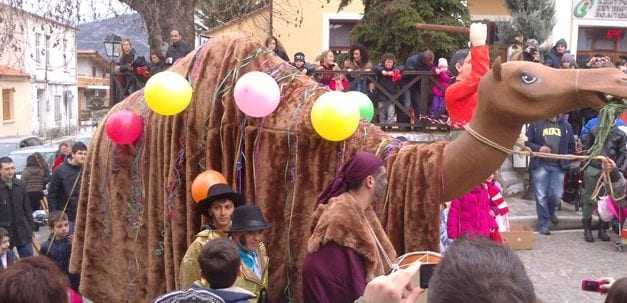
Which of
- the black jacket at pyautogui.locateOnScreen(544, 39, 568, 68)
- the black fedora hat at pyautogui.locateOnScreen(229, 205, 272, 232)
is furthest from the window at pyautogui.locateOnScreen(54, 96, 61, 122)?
the black fedora hat at pyautogui.locateOnScreen(229, 205, 272, 232)

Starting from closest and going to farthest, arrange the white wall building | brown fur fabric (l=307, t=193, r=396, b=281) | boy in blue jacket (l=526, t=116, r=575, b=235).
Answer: brown fur fabric (l=307, t=193, r=396, b=281) → boy in blue jacket (l=526, t=116, r=575, b=235) → the white wall building

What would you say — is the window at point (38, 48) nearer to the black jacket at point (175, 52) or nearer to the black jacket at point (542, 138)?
the black jacket at point (175, 52)

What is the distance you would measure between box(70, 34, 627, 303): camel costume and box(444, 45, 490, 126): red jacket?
0.33 m

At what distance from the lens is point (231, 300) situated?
10.4 feet

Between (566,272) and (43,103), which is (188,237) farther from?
(43,103)

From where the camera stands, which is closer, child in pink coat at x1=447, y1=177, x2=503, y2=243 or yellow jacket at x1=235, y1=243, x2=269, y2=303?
yellow jacket at x1=235, y1=243, x2=269, y2=303

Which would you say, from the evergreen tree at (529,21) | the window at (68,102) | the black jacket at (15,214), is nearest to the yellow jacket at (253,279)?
the black jacket at (15,214)

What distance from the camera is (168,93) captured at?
4520mm

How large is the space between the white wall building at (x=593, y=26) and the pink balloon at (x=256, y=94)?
1454 centimetres

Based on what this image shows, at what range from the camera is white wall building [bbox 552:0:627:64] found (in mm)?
18016

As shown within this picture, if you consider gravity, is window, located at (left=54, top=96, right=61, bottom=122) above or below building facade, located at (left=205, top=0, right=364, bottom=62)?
below

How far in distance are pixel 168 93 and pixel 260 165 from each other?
30.1 inches

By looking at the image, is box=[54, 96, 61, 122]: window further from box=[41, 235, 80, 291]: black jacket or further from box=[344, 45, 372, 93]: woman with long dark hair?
box=[41, 235, 80, 291]: black jacket

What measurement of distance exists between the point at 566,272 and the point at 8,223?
6.12 metres
